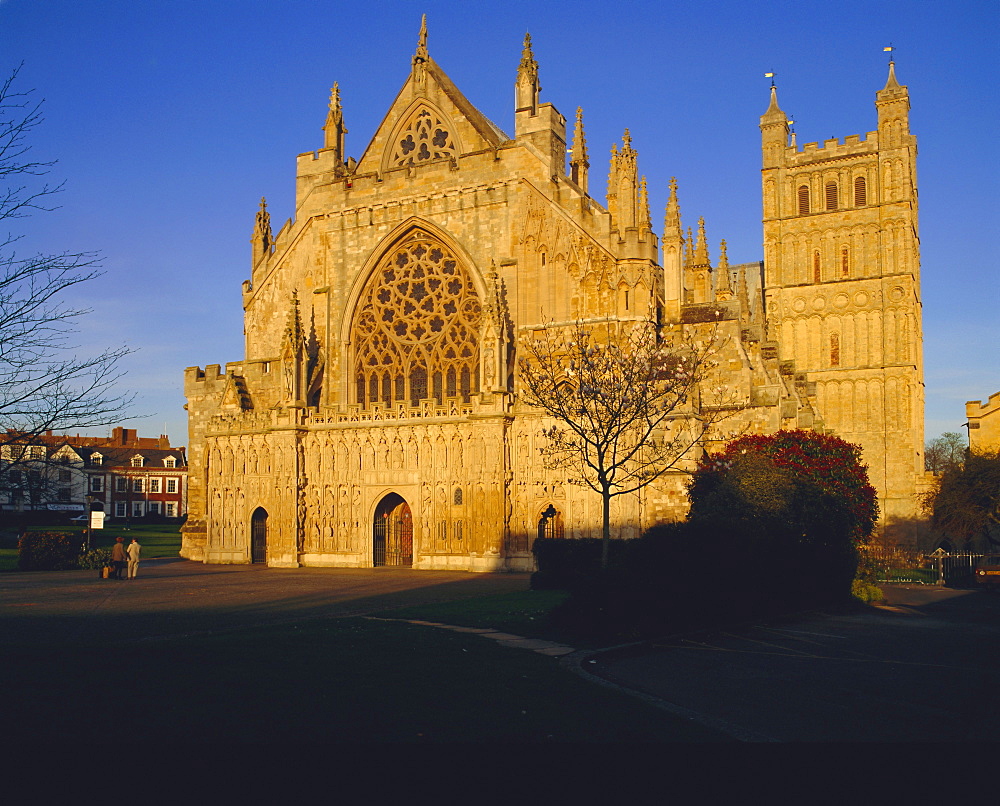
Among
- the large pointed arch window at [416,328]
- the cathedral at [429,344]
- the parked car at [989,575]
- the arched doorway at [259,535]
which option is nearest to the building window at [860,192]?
the cathedral at [429,344]

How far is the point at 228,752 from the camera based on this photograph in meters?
6.92

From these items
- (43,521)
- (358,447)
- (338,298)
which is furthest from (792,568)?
(43,521)

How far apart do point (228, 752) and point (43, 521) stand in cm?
6385

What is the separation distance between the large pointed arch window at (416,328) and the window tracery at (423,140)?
334 cm

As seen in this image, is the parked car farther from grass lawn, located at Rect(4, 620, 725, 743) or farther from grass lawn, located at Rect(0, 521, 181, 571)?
grass lawn, located at Rect(0, 521, 181, 571)

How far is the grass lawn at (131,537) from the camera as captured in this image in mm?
41594

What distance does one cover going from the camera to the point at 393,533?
35.4 m

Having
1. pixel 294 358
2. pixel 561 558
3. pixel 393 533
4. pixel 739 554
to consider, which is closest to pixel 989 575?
pixel 561 558

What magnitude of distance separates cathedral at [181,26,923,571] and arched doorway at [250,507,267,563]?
79mm

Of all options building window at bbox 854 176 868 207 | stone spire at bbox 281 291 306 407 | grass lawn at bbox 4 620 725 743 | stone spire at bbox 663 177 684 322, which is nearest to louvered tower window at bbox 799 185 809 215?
building window at bbox 854 176 868 207

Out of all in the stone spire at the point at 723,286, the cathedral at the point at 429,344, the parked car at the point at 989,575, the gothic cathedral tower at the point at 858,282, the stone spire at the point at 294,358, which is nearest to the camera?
the parked car at the point at 989,575

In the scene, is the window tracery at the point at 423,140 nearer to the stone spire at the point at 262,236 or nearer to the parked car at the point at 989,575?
the stone spire at the point at 262,236

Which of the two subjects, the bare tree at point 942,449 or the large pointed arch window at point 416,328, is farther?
the bare tree at point 942,449

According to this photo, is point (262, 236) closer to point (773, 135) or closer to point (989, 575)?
A: point (989, 575)
